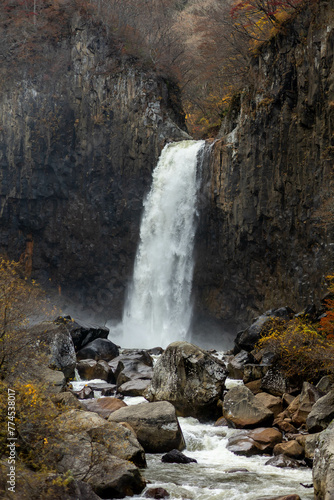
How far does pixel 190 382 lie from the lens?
13.8m

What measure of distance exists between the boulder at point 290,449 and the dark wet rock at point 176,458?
1.89m

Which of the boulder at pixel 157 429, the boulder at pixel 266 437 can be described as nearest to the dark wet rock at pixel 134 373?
the boulder at pixel 157 429

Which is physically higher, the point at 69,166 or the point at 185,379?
the point at 69,166

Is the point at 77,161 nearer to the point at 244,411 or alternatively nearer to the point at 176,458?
the point at 244,411

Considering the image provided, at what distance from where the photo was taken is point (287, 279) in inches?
925

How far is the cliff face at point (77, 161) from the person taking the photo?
32.5 meters

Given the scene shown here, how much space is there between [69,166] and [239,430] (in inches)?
984

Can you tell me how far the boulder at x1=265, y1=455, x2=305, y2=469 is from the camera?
1005 centimetres

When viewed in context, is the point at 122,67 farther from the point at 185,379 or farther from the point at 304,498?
the point at 304,498

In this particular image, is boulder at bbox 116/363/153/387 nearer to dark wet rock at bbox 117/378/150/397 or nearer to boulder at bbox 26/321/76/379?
dark wet rock at bbox 117/378/150/397

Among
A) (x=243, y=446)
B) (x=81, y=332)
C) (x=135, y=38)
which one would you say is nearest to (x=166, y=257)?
(x=81, y=332)

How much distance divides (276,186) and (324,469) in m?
17.7

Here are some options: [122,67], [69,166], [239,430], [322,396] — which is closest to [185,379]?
[239,430]

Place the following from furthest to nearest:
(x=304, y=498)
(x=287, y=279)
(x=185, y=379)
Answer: (x=287, y=279) → (x=185, y=379) → (x=304, y=498)
